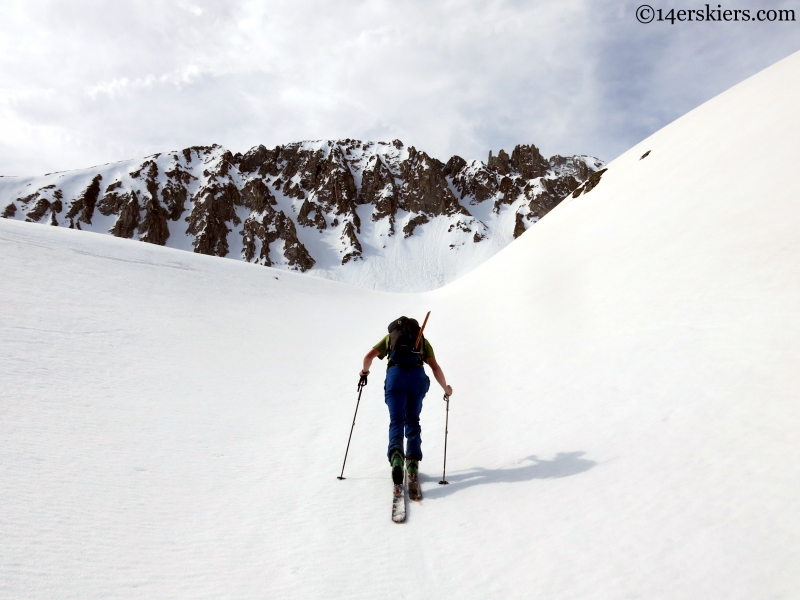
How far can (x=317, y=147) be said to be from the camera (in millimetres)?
151875

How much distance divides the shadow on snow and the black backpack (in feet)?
4.95

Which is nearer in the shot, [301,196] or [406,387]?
[406,387]

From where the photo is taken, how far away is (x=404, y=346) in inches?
201

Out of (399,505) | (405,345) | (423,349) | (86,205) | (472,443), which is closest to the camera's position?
(399,505)

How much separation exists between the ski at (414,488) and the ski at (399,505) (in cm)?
9

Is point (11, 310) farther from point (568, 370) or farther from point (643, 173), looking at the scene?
point (643, 173)

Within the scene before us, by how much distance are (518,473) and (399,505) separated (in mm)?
1614

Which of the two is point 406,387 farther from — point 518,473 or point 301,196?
point 301,196

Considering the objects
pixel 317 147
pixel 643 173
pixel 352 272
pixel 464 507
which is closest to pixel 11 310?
pixel 464 507

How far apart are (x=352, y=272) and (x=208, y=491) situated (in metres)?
110

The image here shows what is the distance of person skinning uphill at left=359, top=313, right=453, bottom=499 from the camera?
15.8 ft

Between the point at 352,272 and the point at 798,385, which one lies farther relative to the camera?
the point at 352,272

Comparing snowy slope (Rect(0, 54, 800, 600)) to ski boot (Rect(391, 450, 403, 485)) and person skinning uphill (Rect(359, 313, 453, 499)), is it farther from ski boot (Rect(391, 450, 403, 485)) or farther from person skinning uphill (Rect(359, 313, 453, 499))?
person skinning uphill (Rect(359, 313, 453, 499))

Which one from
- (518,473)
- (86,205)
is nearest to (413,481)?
(518,473)
